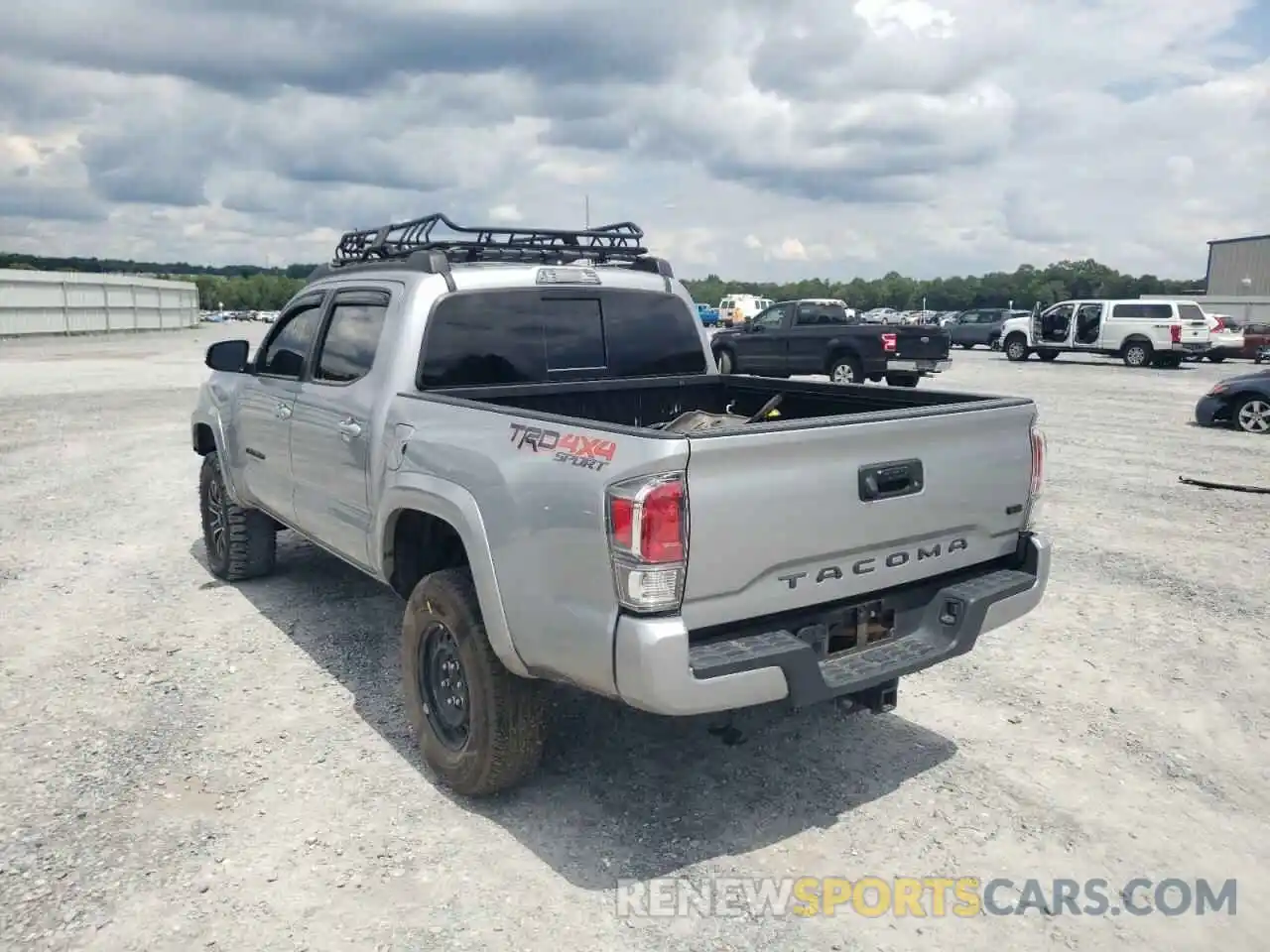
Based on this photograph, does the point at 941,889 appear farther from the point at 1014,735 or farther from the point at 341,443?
the point at 341,443

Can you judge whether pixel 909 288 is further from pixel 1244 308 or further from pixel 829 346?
pixel 829 346

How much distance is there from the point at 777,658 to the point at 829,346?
1762 centimetres

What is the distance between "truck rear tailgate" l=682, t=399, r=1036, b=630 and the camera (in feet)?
9.83

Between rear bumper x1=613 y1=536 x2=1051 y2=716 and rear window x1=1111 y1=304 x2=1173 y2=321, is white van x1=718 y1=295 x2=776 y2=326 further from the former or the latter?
rear bumper x1=613 y1=536 x2=1051 y2=716

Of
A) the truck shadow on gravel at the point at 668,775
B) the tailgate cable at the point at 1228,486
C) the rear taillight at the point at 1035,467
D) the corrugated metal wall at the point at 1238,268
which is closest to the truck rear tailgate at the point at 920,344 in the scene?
the tailgate cable at the point at 1228,486

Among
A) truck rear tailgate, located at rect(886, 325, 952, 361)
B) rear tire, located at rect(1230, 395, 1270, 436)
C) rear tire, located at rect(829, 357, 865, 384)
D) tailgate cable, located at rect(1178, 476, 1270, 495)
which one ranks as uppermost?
truck rear tailgate, located at rect(886, 325, 952, 361)

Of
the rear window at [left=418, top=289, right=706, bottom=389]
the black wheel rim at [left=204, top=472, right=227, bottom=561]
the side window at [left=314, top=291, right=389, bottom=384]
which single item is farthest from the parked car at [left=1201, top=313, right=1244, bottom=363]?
the side window at [left=314, top=291, right=389, bottom=384]

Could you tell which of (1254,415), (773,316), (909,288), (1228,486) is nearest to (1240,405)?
(1254,415)

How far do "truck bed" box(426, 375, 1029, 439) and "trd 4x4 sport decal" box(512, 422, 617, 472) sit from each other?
2.75ft

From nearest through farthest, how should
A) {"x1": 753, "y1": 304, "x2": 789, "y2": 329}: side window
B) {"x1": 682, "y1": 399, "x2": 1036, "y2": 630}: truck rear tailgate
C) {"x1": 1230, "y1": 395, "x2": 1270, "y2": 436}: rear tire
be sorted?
1. {"x1": 682, "y1": 399, "x2": 1036, "y2": 630}: truck rear tailgate
2. {"x1": 1230, "y1": 395, "x2": 1270, "y2": 436}: rear tire
3. {"x1": 753, "y1": 304, "x2": 789, "y2": 329}: side window

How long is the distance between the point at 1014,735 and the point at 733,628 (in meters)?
1.93

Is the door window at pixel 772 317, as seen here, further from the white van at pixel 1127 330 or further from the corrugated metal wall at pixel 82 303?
the corrugated metal wall at pixel 82 303

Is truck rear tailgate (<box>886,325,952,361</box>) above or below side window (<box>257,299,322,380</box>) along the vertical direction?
below

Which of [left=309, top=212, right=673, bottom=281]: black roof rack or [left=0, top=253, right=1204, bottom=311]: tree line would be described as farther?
[left=0, top=253, right=1204, bottom=311]: tree line
